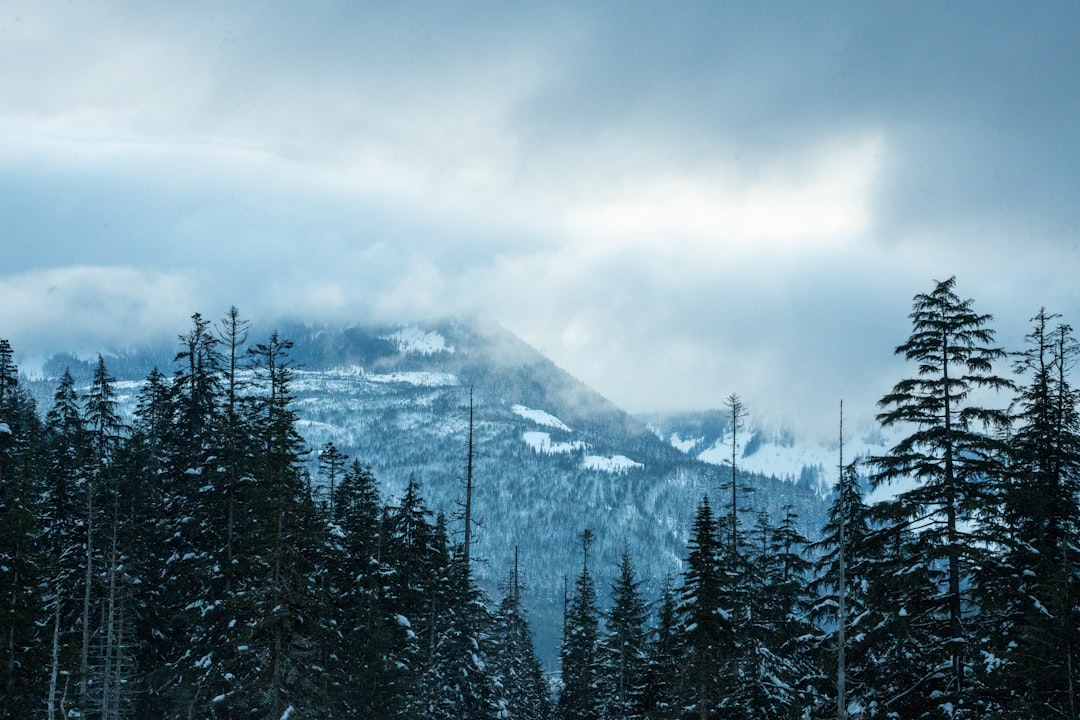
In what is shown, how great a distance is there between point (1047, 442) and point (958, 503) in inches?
139

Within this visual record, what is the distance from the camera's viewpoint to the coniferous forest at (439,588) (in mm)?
22953

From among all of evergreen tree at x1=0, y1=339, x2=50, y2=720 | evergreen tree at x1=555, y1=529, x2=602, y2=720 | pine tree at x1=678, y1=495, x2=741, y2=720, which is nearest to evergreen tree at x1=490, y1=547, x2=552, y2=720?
evergreen tree at x1=555, y1=529, x2=602, y2=720

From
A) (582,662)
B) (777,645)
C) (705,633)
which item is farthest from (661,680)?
(582,662)

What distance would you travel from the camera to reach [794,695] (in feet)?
106

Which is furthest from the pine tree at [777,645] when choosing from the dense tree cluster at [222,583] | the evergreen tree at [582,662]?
the evergreen tree at [582,662]

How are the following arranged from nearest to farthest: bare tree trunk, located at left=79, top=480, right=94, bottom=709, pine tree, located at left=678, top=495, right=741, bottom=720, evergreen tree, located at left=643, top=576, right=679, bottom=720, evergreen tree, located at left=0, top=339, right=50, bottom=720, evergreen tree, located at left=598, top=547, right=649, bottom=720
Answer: evergreen tree, located at left=0, top=339, right=50, bottom=720 < pine tree, located at left=678, top=495, right=741, bottom=720 < bare tree trunk, located at left=79, top=480, right=94, bottom=709 < evergreen tree, located at left=643, top=576, right=679, bottom=720 < evergreen tree, located at left=598, top=547, right=649, bottom=720

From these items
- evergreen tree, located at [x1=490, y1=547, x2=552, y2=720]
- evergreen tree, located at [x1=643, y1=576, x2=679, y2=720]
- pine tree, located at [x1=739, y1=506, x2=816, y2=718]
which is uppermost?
pine tree, located at [x1=739, y1=506, x2=816, y2=718]

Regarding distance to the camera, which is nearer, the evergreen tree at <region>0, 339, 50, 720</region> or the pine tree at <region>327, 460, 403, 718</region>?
the evergreen tree at <region>0, 339, 50, 720</region>

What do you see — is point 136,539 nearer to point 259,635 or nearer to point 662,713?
point 259,635

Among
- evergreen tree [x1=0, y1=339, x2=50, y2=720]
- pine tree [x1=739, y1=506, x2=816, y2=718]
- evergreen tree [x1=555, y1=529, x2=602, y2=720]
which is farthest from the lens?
evergreen tree [x1=555, y1=529, x2=602, y2=720]

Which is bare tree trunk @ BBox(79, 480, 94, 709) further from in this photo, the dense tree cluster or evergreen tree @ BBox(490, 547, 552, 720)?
evergreen tree @ BBox(490, 547, 552, 720)

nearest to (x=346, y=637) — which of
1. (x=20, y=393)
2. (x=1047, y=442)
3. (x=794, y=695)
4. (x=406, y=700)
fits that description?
(x=406, y=700)

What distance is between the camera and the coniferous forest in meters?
23.0

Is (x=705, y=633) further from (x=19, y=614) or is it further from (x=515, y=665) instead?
(x=515, y=665)
